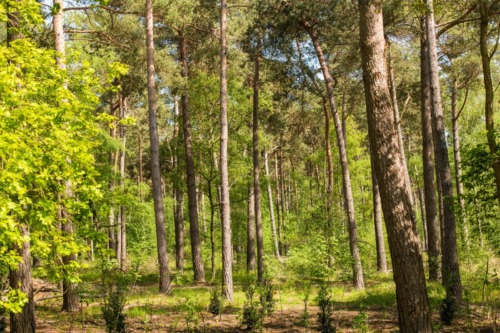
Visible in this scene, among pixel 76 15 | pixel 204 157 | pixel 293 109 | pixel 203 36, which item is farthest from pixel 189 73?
pixel 293 109

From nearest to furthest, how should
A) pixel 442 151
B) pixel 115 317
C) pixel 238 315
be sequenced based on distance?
pixel 115 317
pixel 238 315
pixel 442 151

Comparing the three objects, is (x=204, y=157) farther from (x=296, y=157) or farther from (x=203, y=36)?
(x=296, y=157)

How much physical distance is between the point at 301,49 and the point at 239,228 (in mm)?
14291

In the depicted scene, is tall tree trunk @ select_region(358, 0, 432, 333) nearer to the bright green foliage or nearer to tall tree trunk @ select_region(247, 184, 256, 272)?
the bright green foliage

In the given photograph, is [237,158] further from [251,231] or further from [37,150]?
[37,150]

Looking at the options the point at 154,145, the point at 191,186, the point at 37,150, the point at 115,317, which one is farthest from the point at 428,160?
the point at 37,150

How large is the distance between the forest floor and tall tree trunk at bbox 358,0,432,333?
1238mm

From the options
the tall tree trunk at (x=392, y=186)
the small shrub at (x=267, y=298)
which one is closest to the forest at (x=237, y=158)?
the tall tree trunk at (x=392, y=186)

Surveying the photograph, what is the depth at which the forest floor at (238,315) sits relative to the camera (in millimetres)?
8086

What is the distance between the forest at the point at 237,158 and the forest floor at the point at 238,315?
80 millimetres

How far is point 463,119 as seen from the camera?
29.9 meters

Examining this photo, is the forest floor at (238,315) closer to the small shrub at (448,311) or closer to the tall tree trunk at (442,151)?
the small shrub at (448,311)

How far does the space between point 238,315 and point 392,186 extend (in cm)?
529

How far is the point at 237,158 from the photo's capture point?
19375 mm
